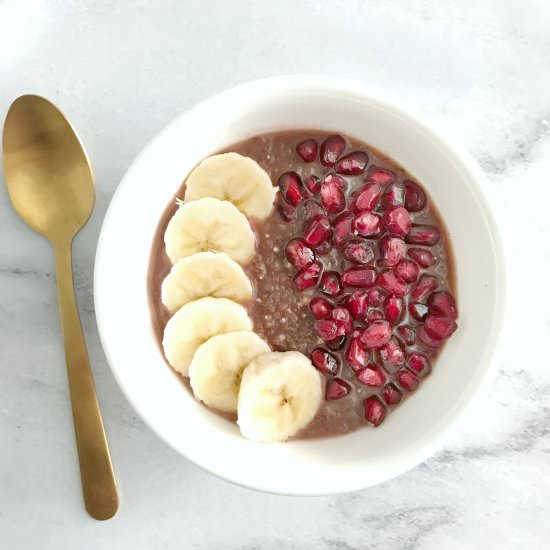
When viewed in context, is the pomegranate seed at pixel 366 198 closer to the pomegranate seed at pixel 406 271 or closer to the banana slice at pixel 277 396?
the pomegranate seed at pixel 406 271

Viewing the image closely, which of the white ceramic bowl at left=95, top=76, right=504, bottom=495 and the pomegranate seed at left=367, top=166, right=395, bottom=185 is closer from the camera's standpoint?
the white ceramic bowl at left=95, top=76, right=504, bottom=495

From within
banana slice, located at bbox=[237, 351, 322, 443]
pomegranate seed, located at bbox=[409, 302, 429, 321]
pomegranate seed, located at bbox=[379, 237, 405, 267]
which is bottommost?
banana slice, located at bbox=[237, 351, 322, 443]

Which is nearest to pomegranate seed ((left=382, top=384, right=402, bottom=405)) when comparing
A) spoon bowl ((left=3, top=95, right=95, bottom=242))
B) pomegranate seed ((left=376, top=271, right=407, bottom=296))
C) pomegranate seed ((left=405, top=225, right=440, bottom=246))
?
pomegranate seed ((left=376, top=271, right=407, bottom=296))

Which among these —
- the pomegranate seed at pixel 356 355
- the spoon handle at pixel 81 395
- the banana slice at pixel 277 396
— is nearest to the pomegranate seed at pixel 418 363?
the pomegranate seed at pixel 356 355

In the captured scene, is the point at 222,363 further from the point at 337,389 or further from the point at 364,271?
the point at 364,271

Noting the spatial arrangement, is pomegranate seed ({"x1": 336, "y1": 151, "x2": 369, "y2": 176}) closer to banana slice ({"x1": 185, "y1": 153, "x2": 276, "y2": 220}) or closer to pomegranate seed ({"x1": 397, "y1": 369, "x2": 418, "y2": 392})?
banana slice ({"x1": 185, "y1": 153, "x2": 276, "y2": 220})

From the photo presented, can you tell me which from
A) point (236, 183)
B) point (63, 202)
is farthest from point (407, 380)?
point (63, 202)
